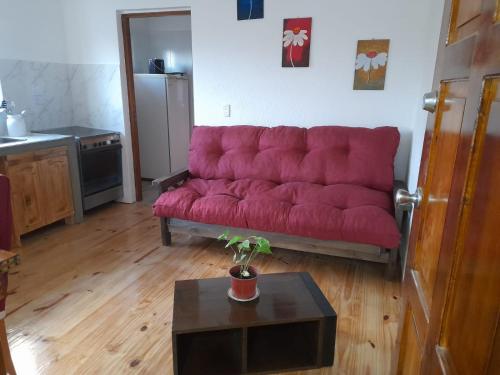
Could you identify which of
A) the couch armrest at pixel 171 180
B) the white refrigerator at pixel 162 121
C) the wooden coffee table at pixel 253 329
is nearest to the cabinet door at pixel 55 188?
the couch armrest at pixel 171 180

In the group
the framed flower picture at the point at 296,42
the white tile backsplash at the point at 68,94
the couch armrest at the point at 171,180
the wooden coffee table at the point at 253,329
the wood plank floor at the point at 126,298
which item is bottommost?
the wood plank floor at the point at 126,298

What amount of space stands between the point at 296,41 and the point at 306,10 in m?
0.26

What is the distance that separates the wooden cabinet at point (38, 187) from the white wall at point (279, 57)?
41.2 inches

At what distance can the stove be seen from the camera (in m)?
3.47

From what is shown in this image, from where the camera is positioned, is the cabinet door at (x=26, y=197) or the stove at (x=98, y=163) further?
the stove at (x=98, y=163)

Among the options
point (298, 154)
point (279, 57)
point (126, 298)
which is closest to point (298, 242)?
point (298, 154)

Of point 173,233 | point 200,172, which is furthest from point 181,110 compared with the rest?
point 173,233

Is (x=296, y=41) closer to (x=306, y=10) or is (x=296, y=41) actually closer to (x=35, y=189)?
(x=306, y=10)

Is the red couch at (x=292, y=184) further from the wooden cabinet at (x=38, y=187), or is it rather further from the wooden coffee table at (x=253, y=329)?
the wooden cabinet at (x=38, y=187)

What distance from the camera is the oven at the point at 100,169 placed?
3.48 m

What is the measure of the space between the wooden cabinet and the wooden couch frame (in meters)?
1.04

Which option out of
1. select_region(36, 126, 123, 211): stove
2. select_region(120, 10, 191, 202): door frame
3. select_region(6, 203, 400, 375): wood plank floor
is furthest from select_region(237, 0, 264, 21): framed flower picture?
select_region(6, 203, 400, 375): wood plank floor

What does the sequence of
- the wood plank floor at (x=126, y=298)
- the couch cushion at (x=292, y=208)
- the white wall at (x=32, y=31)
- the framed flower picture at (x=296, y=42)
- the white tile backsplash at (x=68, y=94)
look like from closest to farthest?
the wood plank floor at (x=126, y=298) → the couch cushion at (x=292, y=208) → the framed flower picture at (x=296, y=42) → the white wall at (x=32, y=31) → the white tile backsplash at (x=68, y=94)

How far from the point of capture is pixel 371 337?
1878 millimetres
